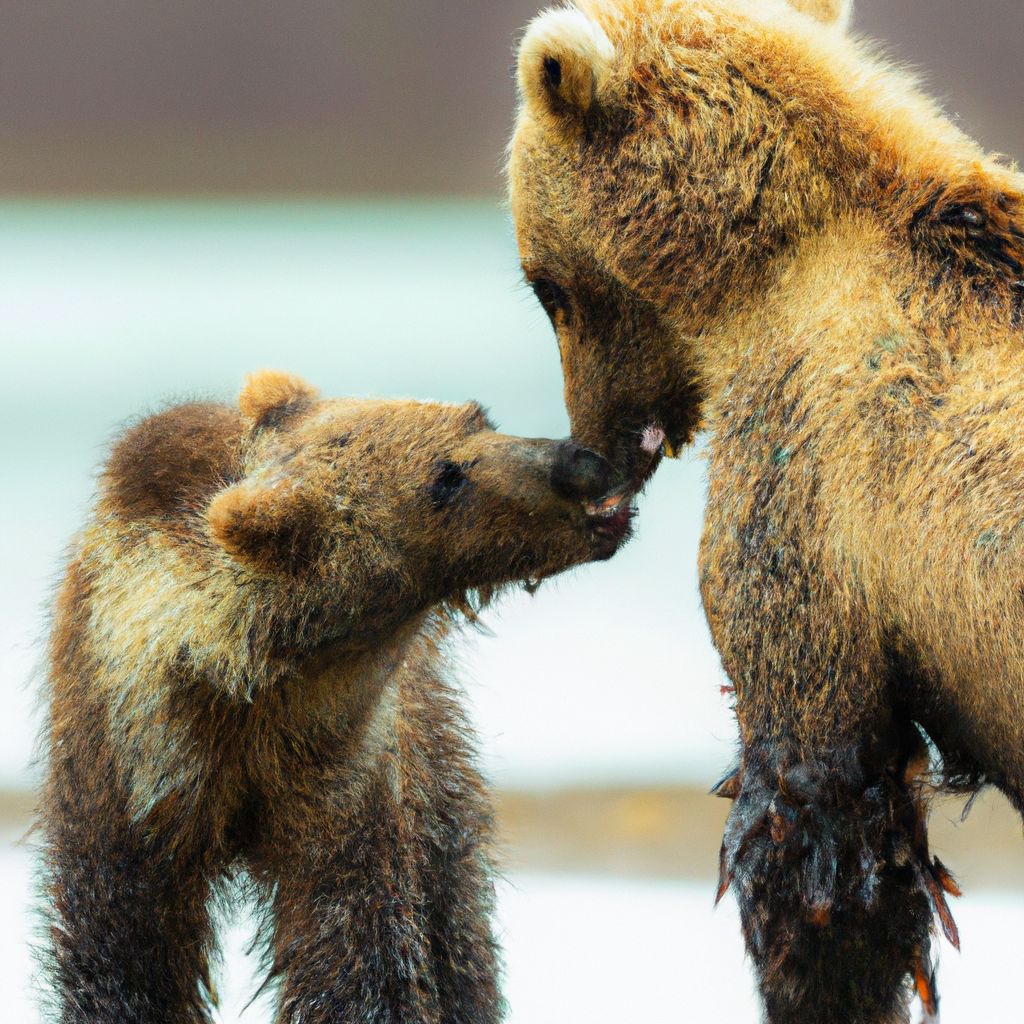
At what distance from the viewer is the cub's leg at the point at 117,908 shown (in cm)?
290

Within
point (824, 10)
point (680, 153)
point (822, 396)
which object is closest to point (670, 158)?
point (680, 153)

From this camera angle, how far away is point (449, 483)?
310 centimetres

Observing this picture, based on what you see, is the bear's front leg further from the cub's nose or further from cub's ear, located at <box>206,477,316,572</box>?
cub's ear, located at <box>206,477,316,572</box>

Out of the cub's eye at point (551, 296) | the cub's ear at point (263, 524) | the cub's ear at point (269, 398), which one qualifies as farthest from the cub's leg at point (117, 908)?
the cub's eye at point (551, 296)

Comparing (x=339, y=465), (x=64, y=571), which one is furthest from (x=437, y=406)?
(x=64, y=571)

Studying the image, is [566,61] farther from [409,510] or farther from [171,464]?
[171,464]

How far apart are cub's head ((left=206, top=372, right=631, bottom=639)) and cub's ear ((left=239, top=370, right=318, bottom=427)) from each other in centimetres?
5

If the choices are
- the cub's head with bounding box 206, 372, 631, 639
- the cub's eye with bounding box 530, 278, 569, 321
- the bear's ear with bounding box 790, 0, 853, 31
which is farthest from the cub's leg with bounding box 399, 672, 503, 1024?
the bear's ear with bounding box 790, 0, 853, 31

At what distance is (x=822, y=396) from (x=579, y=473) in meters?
0.69

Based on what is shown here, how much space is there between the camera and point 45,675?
3219mm

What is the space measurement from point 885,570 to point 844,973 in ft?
2.76

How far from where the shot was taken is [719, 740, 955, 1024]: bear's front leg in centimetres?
246

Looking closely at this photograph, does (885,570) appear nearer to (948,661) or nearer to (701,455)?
(948,661)

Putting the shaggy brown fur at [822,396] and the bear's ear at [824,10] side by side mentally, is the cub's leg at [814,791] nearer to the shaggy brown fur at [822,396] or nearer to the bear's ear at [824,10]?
the shaggy brown fur at [822,396]
